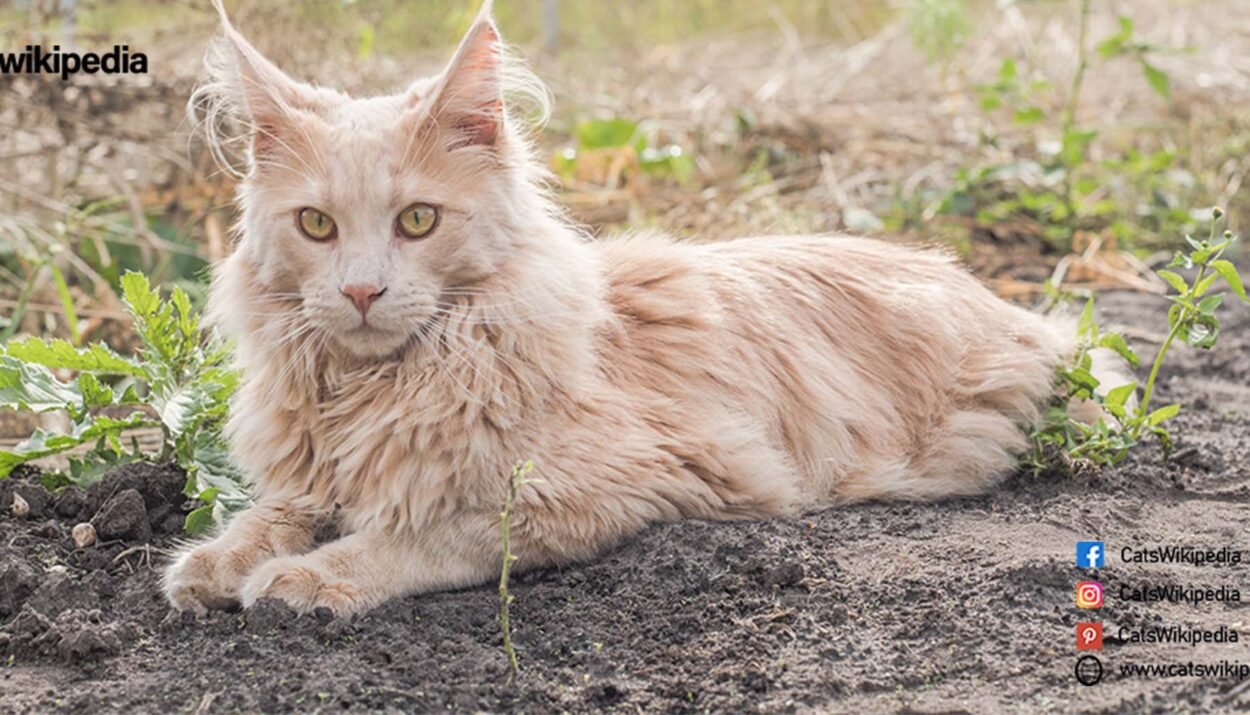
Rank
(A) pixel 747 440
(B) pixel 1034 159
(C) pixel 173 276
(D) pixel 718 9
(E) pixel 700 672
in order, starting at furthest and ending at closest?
(D) pixel 718 9
(B) pixel 1034 159
(C) pixel 173 276
(A) pixel 747 440
(E) pixel 700 672

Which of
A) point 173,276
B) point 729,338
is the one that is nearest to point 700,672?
point 729,338

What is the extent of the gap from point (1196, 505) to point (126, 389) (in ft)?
8.62

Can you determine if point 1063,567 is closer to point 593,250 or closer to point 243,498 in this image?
point 593,250

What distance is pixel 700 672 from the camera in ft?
7.90

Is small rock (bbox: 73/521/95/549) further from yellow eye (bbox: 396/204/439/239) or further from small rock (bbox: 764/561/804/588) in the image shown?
small rock (bbox: 764/561/804/588)

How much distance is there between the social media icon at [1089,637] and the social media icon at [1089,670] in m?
0.04

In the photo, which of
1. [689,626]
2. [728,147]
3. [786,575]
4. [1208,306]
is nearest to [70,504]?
[689,626]

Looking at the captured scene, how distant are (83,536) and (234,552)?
484 mm

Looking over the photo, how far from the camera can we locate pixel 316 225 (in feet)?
9.08

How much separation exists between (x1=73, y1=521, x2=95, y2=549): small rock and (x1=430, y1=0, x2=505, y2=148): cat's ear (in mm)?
1225

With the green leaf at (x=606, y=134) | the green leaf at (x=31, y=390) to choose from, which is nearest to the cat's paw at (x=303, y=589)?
the green leaf at (x=31, y=390)

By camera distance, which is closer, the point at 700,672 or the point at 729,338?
the point at 700,672

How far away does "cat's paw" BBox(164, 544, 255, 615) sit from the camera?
8.87 feet

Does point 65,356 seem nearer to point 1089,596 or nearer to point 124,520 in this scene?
point 124,520
